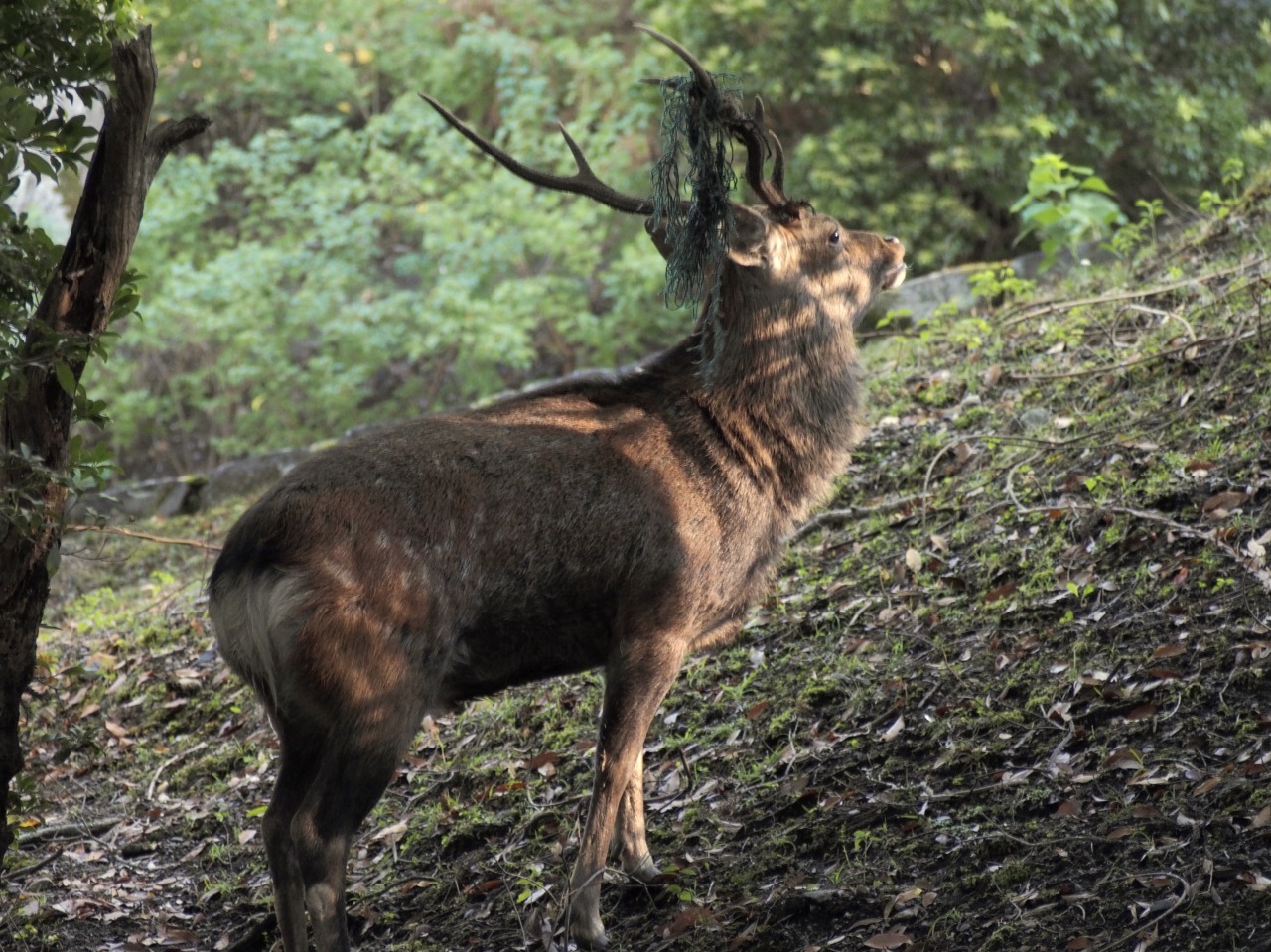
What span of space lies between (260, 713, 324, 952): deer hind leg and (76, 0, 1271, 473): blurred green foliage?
→ 814 centimetres

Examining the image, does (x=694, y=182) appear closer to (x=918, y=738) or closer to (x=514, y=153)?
(x=918, y=738)

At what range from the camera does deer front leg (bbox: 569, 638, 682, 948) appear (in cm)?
424

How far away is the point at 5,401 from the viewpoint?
382 centimetres

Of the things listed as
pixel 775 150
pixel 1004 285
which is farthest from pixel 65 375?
pixel 1004 285

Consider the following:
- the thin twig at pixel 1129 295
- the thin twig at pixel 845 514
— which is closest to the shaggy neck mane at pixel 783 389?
the thin twig at pixel 845 514

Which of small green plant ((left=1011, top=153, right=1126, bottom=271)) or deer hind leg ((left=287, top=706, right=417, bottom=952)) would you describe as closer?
deer hind leg ((left=287, top=706, right=417, bottom=952))

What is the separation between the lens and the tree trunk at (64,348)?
3.81m

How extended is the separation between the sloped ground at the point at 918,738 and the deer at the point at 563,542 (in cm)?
66

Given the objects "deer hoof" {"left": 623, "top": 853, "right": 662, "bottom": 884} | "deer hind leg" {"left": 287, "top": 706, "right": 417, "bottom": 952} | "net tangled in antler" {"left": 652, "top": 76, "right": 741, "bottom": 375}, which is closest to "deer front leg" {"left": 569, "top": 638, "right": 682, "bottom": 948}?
"deer hoof" {"left": 623, "top": 853, "right": 662, "bottom": 884}

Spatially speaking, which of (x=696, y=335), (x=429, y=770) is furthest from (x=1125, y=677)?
(x=429, y=770)

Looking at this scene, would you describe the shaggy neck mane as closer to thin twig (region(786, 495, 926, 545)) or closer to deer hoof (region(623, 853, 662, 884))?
deer hoof (region(623, 853, 662, 884))

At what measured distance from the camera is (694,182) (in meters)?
4.53

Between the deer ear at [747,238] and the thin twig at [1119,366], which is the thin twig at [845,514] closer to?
the thin twig at [1119,366]

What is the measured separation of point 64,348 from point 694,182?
205 centimetres
